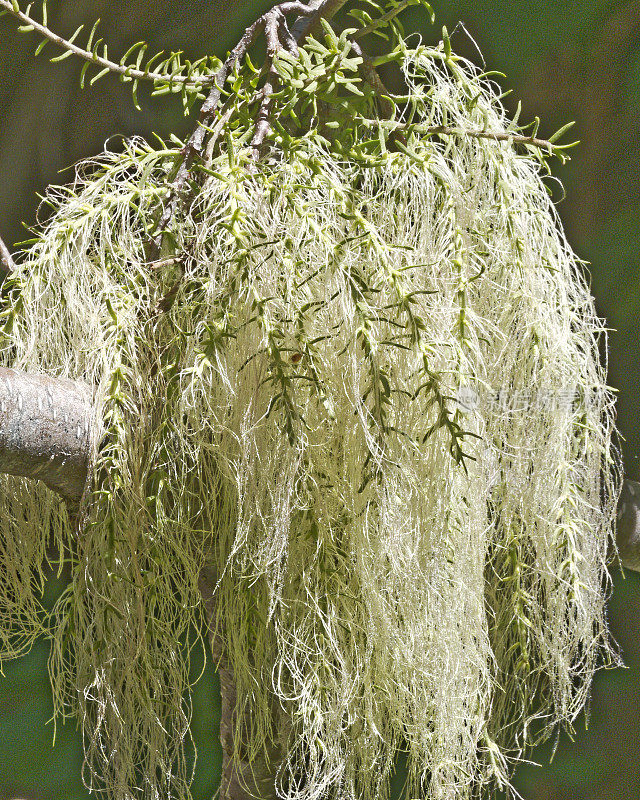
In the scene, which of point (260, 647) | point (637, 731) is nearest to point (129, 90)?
point (260, 647)

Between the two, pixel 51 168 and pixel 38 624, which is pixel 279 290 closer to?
pixel 38 624

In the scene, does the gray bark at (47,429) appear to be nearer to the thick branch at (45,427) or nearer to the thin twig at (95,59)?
the thick branch at (45,427)

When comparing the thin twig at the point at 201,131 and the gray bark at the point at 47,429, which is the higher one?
the thin twig at the point at 201,131

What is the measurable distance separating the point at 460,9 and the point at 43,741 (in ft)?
3.49

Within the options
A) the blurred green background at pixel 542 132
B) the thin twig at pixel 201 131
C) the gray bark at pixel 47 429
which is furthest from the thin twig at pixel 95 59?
the blurred green background at pixel 542 132

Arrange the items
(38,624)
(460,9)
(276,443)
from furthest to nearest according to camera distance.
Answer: (460,9) → (38,624) → (276,443)

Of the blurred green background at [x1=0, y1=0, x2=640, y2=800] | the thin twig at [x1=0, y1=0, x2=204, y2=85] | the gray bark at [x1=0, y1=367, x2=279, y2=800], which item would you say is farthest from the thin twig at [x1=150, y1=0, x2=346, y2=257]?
the blurred green background at [x1=0, y1=0, x2=640, y2=800]

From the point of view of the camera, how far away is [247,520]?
1.76 feet

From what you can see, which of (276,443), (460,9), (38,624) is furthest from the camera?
(460,9)

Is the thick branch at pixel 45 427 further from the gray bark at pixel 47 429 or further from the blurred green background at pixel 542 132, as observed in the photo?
the blurred green background at pixel 542 132

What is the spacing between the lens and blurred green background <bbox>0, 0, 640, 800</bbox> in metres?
1.07

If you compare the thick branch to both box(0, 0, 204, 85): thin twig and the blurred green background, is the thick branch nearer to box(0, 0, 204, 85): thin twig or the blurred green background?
box(0, 0, 204, 85): thin twig

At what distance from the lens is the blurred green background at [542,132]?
1070 millimetres

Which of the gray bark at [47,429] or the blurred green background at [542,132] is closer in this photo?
the gray bark at [47,429]
